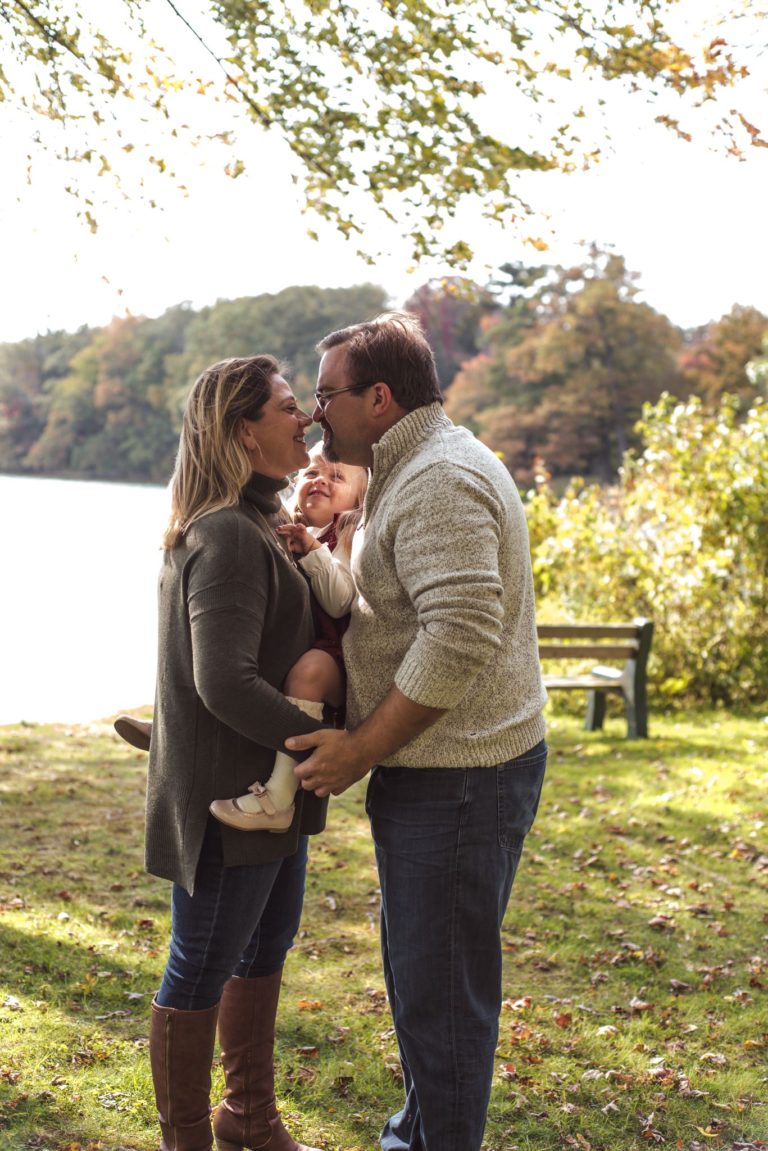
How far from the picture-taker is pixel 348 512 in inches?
114

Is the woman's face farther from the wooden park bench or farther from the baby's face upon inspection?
the wooden park bench

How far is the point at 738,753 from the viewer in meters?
8.59

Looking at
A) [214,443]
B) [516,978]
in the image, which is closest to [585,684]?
[516,978]

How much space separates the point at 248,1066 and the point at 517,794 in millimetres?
1091

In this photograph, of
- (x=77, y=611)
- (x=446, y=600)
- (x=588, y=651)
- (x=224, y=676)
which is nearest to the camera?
(x=446, y=600)

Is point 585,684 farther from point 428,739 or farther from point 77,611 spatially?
point 77,611

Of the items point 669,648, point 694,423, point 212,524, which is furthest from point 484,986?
point 694,423

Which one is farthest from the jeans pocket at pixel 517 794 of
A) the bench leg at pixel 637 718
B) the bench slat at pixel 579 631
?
the bench leg at pixel 637 718

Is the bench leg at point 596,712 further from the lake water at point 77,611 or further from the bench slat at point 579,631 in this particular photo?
the lake water at point 77,611

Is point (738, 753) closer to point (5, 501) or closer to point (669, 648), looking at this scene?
point (669, 648)

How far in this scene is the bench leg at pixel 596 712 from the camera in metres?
9.73

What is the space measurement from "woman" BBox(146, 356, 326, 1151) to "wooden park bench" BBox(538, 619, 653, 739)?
248 inches

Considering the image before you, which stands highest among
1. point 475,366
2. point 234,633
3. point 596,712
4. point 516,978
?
point 475,366

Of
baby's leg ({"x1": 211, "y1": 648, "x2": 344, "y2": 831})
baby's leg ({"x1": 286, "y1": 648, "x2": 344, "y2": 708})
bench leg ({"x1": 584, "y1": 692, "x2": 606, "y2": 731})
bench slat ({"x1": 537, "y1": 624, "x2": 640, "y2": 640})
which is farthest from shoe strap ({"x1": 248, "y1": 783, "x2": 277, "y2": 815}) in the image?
bench leg ({"x1": 584, "y1": 692, "x2": 606, "y2": 731})
